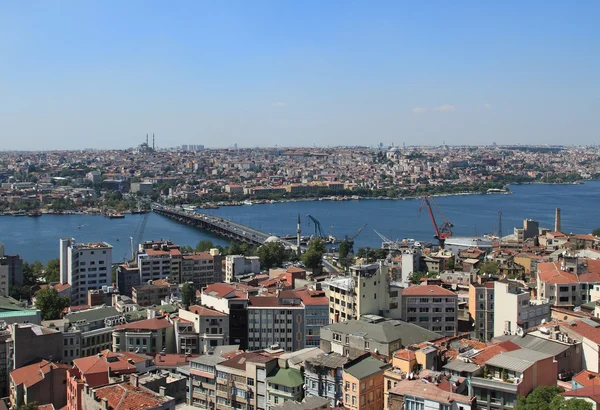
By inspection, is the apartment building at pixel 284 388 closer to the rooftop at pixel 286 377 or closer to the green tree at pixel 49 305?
the rooftop at pixel 286 377

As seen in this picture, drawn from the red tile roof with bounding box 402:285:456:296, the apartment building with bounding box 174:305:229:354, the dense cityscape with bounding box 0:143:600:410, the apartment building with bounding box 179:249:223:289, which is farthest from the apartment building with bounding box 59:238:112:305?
the red tile roof with bounding box 402:285:456:296

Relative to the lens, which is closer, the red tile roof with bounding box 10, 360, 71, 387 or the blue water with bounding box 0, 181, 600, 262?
the red tile roof with bounding box 10, 360, 71, 387

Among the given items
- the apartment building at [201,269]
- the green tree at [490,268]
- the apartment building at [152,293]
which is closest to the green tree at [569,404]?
the apartment building at [152,293]

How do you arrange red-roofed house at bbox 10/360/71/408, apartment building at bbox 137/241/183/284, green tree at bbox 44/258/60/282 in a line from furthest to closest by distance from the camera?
green tree at bbox 44/258/60/282
apartment building at bbox 137/241/183/284
red-roofed house at bbox 10/360/71/408

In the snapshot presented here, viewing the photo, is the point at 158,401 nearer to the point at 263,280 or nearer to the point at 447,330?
the point at 447,330

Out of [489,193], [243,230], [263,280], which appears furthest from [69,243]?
[489,193]

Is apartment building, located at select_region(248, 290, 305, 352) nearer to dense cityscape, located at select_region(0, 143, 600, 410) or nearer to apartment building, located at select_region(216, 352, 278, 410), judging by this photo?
dense cityscape, located at select_region(0, 143, 600, 410)

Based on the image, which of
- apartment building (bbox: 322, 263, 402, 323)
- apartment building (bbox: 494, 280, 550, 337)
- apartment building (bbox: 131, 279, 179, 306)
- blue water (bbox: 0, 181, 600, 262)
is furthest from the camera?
blue water (bbox: 0, 181, 600, 262)

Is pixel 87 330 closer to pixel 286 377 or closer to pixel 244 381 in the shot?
pixel 244 381
